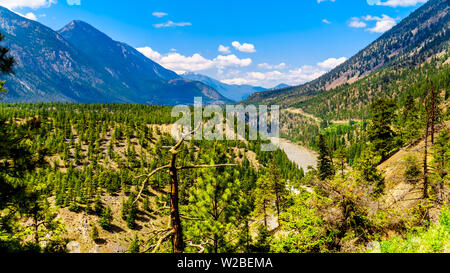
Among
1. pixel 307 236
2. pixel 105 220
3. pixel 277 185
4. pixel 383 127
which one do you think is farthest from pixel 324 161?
pixel 105 220

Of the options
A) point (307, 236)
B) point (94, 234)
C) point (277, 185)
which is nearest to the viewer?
point (307, 236)

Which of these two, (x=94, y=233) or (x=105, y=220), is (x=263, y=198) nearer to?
(x=94, y=233)

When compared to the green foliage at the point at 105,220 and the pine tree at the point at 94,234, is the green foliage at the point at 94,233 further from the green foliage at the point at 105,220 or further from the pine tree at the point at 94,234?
the green foliage at the point at 105,220

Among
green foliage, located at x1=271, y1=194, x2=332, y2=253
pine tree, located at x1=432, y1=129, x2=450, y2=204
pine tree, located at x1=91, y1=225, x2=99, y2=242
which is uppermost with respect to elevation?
pine tree, located at x1=432, y1=129, x2=450, y2=204

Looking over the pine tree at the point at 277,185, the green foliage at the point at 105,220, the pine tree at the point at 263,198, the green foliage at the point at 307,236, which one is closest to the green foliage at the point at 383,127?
the pine tree at the point at 277,185

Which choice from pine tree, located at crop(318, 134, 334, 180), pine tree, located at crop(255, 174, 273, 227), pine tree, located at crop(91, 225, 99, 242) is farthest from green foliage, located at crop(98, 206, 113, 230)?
pine tree, located at crop(318, 134, 334, 180)

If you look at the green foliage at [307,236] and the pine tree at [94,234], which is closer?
the green foliage at [307,236]

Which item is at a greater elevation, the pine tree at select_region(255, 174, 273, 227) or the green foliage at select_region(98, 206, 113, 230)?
the pine tree at select_region(255, 174, 273, 227)

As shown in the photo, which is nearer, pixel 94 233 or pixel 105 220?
pixel 94 233

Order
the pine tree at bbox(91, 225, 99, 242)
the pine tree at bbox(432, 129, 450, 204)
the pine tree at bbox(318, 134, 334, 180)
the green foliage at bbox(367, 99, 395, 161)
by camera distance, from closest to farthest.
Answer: the pine tree at bbox(432, 129, 450, 204) → the green foliage at bbox(367, 99, 395, 161) → the pine tree at bbox(318, 134, 334, 180) → the pine tree at bbox(91, 225, 99, 242)

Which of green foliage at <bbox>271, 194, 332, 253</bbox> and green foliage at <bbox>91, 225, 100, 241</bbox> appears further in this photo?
green foliage at <bbox>91, 225, 100, 241</bbox>

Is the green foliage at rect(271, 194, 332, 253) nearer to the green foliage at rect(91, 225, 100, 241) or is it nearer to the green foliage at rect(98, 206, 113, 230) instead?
the green foliage at rect(91, 225, 100, 241)
